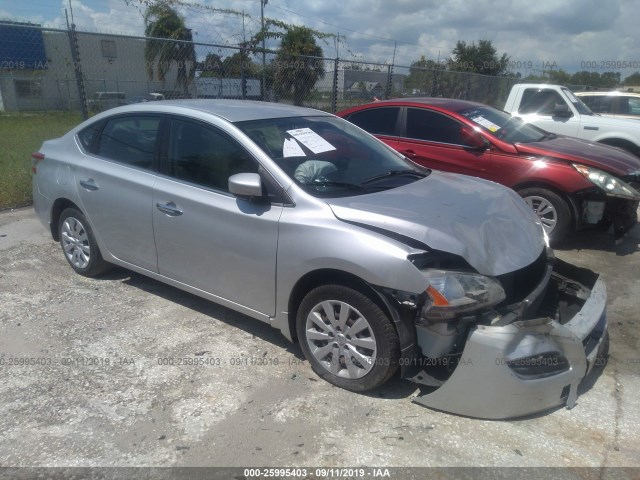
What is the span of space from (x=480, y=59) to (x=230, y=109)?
3139cm

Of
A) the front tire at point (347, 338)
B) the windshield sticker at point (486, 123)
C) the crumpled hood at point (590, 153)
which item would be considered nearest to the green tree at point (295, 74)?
the windshield sticker at point (486, 123)

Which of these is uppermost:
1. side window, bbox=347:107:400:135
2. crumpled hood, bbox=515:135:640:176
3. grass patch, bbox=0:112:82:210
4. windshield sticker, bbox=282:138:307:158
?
windshield sticker, bbox=282:138:307:158

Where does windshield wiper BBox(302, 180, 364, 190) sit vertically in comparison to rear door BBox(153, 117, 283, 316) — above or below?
above

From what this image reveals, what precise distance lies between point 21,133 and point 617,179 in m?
16.4

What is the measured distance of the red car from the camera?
5594mm

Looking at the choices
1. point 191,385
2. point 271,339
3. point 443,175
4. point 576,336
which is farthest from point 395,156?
point 191,385

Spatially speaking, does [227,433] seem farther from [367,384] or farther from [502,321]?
[502,321]

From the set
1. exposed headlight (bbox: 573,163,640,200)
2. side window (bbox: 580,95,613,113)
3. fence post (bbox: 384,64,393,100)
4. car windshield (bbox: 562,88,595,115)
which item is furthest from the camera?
fence post (bbox: 384,64,393,100)

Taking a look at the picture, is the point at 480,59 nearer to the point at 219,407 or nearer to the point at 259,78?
the point at 259,78

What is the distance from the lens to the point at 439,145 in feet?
21.0

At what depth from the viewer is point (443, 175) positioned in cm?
418

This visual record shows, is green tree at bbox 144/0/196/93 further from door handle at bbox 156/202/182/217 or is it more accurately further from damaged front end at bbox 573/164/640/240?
damaged front end at bbox 573/164/640/240

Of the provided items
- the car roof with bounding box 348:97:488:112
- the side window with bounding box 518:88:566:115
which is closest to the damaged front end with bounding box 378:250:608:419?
the car roof with bounding box 348:97:488:112

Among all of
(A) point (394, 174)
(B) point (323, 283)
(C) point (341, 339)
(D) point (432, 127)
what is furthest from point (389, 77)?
(C) point (341, 339)
